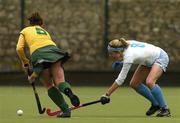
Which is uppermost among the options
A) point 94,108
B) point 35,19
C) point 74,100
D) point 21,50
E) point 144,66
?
point 35,19

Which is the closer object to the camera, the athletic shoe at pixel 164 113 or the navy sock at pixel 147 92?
the athletic shoe at pixel 164 113

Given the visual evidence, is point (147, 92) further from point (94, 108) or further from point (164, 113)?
point (94, 108)

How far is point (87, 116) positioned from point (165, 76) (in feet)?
36.6

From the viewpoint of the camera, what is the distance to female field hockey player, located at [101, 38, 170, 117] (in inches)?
491

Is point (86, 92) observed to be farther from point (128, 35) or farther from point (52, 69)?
point (52, 69)

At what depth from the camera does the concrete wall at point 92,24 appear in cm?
2495

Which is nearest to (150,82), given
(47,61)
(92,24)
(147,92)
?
(147,92)

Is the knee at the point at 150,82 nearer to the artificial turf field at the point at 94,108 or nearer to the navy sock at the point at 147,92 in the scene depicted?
the navy sock at the point at 147,92

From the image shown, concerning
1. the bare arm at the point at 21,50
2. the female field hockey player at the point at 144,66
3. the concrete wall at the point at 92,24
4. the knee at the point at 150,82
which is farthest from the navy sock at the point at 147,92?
the concrete wall at the point at 92,24

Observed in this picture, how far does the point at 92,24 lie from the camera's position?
82.3 ft

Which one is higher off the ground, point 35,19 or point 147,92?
point 35,19

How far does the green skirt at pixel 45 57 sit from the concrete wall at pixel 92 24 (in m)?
12.1

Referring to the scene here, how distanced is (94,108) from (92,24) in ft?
33.6

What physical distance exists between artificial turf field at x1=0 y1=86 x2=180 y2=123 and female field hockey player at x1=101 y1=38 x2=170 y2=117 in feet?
0.95
